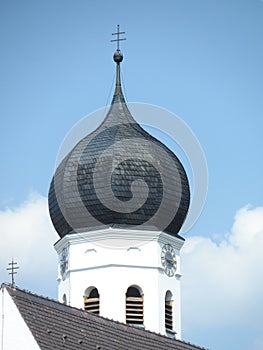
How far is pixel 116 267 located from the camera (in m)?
59.2

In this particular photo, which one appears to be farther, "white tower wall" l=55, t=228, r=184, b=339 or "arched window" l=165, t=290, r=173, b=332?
"arched window" l=165, t=290, r=173, b=332

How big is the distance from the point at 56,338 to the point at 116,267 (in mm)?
14000

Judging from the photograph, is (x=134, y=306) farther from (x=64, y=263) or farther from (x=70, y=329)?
(x=70, y=329)

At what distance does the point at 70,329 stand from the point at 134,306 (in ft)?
41.2

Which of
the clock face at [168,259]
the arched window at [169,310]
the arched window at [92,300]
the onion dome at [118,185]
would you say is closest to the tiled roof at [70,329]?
the arched window at [92,300]

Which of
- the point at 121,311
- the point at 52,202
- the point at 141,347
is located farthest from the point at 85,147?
the point at 141,347

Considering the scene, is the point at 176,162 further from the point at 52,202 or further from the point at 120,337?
the point at 120,337

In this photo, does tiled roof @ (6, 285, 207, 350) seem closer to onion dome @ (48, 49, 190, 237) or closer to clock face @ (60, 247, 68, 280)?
onion dome @ (48, 49, 190, 237)

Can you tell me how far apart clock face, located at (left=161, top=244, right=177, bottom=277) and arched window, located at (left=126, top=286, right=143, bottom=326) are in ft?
4.91

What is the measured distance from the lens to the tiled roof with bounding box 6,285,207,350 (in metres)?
45.1

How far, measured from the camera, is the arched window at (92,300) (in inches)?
2317

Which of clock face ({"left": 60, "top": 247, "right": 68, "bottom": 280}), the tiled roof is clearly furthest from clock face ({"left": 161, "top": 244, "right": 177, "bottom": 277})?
the tiled roof

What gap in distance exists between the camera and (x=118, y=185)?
59.0 meters

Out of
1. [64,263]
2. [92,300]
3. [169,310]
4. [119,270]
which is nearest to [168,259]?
[169,310]
